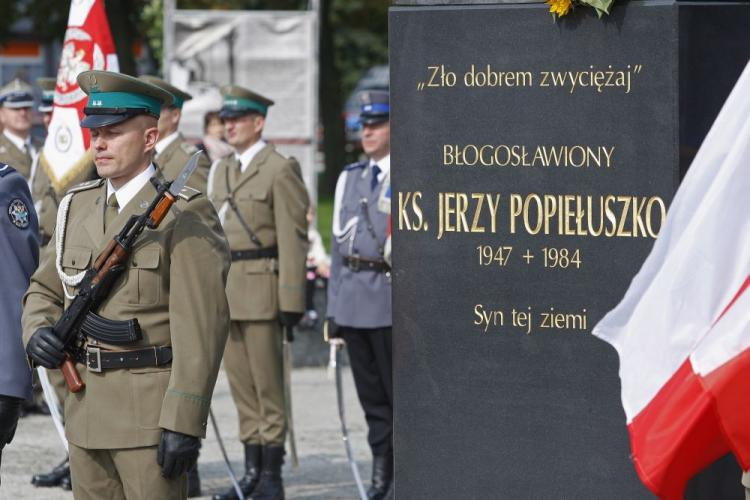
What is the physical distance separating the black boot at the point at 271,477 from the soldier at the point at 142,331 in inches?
121

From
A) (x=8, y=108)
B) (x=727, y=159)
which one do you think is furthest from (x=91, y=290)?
(x=8, y=108)

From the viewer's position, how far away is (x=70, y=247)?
5.24 metres

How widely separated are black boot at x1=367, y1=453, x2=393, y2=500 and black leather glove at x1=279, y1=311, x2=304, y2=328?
91 cm

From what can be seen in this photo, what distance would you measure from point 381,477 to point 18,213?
129 inches

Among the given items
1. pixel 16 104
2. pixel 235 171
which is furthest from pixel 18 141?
pixel 235 171

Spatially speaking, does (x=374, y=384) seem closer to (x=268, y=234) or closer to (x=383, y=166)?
(x=268, y=234)

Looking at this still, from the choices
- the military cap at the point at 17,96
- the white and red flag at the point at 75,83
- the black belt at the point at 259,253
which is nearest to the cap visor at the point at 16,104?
the military cap at the point at 17,96

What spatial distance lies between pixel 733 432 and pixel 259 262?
480 cm

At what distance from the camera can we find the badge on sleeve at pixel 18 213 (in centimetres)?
555

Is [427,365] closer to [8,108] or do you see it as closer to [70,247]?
[70,247]

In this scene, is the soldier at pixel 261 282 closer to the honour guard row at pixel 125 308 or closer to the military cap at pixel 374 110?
the military cap at pixel 374 110

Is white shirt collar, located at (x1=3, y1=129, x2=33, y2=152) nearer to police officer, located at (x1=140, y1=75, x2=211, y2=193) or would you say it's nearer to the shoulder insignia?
police officer, located at (x1=140, y1=75, x2=211, y2=193)

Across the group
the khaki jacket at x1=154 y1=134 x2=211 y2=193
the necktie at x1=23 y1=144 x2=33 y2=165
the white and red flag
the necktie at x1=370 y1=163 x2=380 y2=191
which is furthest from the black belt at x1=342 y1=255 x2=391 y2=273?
the necktie at x1=23 y1=144 x2=33 y2=165

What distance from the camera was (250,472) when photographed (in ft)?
27.8
